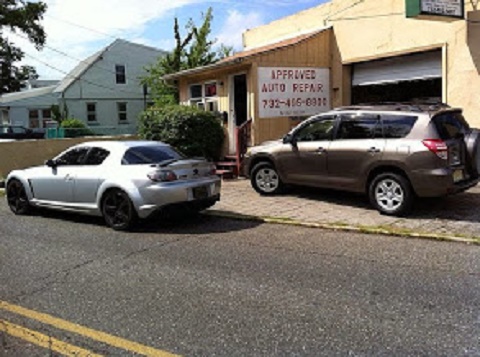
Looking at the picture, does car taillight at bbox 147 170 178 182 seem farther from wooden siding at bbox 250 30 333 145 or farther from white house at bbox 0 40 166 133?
white house at bbox 0 40 166 133

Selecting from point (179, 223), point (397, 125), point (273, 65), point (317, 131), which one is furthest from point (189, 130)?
point (397, 125)

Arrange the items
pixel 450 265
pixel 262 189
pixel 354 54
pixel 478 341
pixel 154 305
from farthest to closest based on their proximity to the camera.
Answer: pixel 354 54 → pixel 262 189 → pixel 450 265 → pixel 154 305 → pixel 478 341

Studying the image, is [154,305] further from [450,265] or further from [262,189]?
[262,189]

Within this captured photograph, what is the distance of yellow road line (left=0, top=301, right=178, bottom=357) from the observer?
3730 millimetres

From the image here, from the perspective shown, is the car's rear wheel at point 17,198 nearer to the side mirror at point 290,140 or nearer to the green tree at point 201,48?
the side mirror at point 290,140

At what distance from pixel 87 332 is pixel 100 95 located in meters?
33.8

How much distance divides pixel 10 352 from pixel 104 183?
14.4ft

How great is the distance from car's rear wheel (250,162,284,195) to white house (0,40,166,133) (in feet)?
83.6

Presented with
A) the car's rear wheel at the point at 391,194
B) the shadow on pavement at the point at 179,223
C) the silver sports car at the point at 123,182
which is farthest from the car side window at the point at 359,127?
the silver sports car at the point at 123,182

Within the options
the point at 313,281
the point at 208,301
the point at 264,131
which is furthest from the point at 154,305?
the point at 264,131

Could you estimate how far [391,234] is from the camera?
7152 mm

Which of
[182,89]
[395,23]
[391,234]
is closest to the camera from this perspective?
[391,234]

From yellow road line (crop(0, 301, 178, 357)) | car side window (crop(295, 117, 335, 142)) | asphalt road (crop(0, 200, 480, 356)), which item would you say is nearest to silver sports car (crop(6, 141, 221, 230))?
asphalt road (crop(0, 200, 480, 356))

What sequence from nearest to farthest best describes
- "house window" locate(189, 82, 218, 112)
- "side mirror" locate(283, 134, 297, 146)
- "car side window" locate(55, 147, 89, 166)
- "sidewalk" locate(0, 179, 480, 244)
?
"sidewalk" locate(0, 179, 480, 244) < "car side window" locate(55, 147, 89, 166) < "side mirror" locate(283, 134, 297, 146) < "house window" locate(189, 82, 218, 112)
